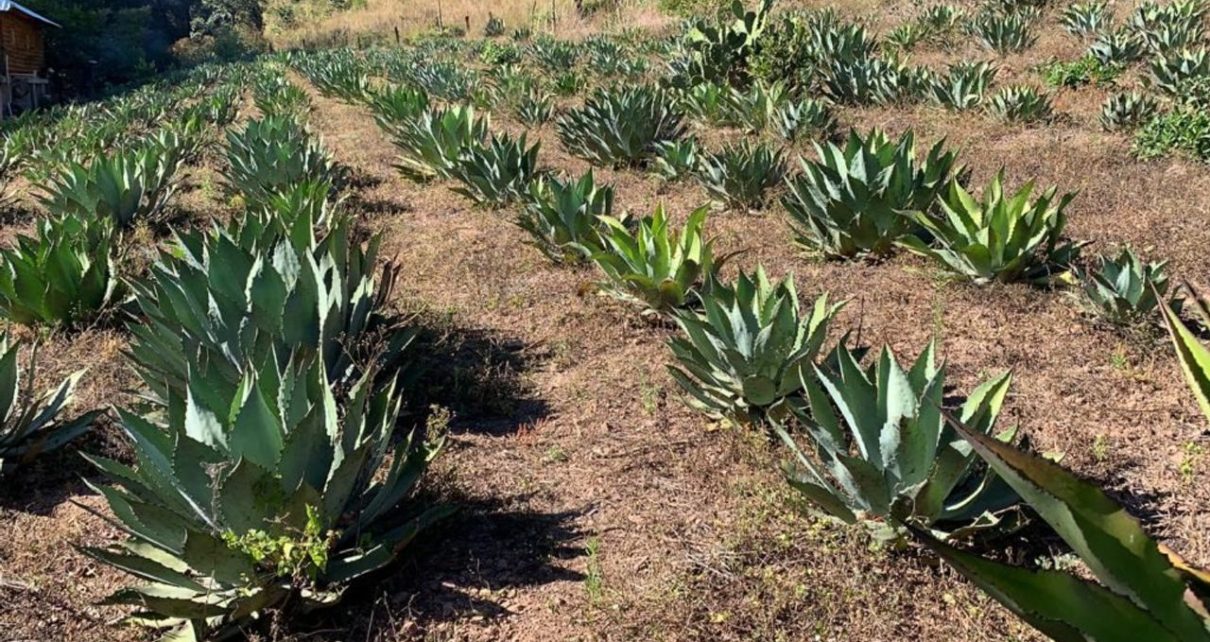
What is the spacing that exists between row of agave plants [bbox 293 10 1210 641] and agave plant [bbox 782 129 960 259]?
11 mm

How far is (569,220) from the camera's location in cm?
529

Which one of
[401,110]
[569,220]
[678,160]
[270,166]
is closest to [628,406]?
[569,220]

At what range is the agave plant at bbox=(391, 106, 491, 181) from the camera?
24.8 feet

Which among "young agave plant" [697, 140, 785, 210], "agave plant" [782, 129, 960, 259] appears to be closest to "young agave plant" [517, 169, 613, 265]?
Answer: "young agave plant" [697, 140, 785, 210]

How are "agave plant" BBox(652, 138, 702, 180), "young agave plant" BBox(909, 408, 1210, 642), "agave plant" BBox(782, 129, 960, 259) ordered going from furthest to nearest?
"agave plant" BBox(652, 138, 702, 180) < "agave plant" BBox(782, 129, 960, 259) < "young agave plant" BBox(909, 408, 1210, 642)

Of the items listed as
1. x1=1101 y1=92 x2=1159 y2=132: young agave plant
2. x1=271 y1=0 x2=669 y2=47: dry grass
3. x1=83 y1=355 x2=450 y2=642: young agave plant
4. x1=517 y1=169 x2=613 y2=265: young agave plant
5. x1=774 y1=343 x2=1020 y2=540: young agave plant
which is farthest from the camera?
x1=271 y1=0 x2=669 y2=47: dry grass

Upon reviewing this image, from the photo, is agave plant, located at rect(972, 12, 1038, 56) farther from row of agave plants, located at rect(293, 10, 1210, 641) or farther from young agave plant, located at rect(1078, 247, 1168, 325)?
young agave plant, located at rect(1078, 247, 1168, 325)

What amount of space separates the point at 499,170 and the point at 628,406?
356 cm

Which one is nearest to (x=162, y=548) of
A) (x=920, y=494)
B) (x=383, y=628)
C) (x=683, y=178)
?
(x=383, y=628)

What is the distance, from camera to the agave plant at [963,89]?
855 cm

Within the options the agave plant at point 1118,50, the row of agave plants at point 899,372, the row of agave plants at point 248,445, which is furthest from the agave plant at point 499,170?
the agave plant at point 1118,50

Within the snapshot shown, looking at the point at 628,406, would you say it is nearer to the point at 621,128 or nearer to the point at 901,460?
the point at 901,460

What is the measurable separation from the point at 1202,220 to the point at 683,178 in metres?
3.58

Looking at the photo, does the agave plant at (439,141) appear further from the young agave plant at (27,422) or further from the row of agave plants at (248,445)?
the young agave plant at (27,422)
